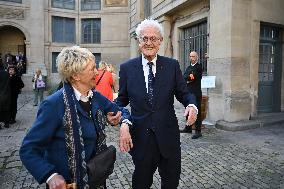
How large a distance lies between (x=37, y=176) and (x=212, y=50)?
7.95 metres

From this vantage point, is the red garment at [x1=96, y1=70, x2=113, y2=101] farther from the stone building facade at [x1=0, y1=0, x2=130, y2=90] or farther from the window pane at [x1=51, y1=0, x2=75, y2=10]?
the window pane at [x1=51, y1=0, x2=75, y2=10]

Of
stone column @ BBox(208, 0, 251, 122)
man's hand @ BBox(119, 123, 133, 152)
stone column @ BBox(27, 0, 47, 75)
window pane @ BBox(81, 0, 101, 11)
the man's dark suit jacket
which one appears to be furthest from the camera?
window pane @ BBox(81, 0, 101, 11)

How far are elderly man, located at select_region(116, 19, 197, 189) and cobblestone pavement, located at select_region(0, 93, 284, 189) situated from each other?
63.4 inches

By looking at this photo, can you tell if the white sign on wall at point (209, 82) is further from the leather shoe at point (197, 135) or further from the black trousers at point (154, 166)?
the black trousers at point (154, 166)

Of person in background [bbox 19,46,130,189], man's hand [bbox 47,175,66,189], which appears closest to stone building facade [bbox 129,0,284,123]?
person in background [bbox 19,46,130,189]

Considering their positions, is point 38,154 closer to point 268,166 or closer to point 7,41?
point 268,166

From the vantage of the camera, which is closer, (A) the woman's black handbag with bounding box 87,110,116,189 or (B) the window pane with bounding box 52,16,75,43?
(A) the woman's black handbag with bounding box 87,110,116,189

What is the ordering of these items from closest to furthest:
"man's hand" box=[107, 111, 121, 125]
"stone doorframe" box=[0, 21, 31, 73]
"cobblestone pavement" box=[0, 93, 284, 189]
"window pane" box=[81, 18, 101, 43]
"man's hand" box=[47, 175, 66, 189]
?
"man's hand" box=[47, 175, 66, 189], "man's hand" box=[107, 111, 121, 125], "cobblestone pavement" box=[0, 93, 284, 189], "stone doorframe" box=[0, 21, 31, 73], "window pane" box=[81, 18, 101, 43]

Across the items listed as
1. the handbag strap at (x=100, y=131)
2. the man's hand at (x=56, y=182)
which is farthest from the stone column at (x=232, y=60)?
the man's hand at (x=56, y=182)

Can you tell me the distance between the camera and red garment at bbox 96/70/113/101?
7.39 metres

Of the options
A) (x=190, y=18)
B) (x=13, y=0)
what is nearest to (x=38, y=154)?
(x=190, y=18)

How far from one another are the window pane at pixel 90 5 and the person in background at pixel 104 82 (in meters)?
19.0

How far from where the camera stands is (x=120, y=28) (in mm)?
25203

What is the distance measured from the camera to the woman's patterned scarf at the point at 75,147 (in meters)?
1.97
